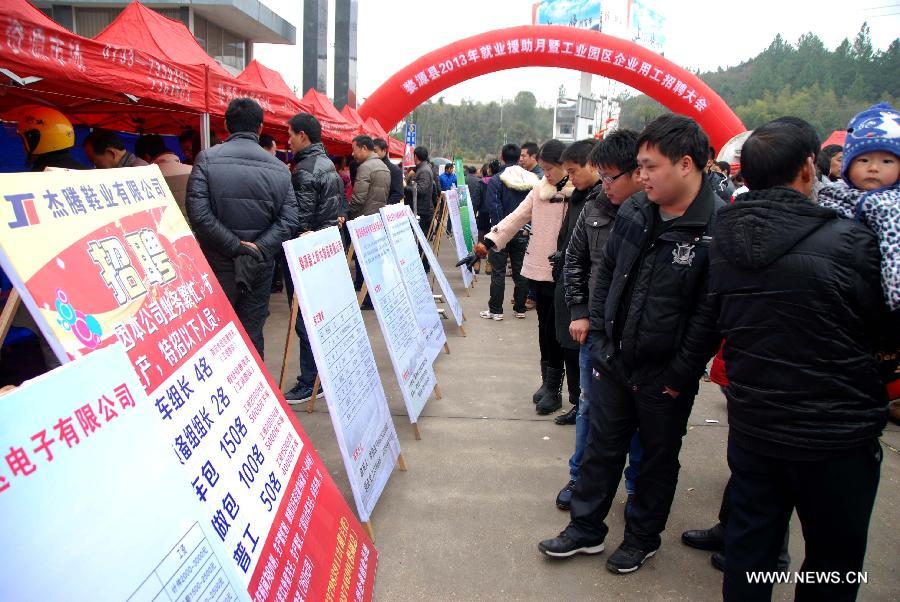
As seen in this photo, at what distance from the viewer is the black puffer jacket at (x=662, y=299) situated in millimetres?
2172

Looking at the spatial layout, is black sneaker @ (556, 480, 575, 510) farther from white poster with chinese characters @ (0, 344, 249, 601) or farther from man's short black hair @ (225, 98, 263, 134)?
man's short black hair @ (225, 98, 263, 134)

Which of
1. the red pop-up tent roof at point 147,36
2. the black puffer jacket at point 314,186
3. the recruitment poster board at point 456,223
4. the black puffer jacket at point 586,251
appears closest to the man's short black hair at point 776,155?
the black puffer jacket at point 586,251

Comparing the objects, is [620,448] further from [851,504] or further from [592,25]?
[592,25]

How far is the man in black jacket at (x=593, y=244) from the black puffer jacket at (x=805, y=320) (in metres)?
0.86

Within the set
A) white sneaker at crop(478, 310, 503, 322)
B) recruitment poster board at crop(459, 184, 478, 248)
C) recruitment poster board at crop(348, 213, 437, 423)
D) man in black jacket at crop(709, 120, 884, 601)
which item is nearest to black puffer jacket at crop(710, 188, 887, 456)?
man in black jacket at crop(709, 120, 884, 601)

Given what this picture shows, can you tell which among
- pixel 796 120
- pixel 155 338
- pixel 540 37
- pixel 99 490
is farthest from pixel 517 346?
pixel 540 37

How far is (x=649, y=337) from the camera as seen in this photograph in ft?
7.36

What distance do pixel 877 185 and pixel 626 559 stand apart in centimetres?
171

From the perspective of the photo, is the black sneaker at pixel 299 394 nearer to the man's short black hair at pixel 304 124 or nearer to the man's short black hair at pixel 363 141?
the man's short black hair at pixel 304 124

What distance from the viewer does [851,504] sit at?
171cm

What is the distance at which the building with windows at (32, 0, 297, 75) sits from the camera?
16109mm

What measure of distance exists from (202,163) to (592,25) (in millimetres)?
37843

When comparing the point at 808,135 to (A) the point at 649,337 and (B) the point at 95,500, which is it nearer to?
(A) the point at 649,337

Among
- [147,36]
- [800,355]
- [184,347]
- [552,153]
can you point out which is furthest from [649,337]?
[147,36]
